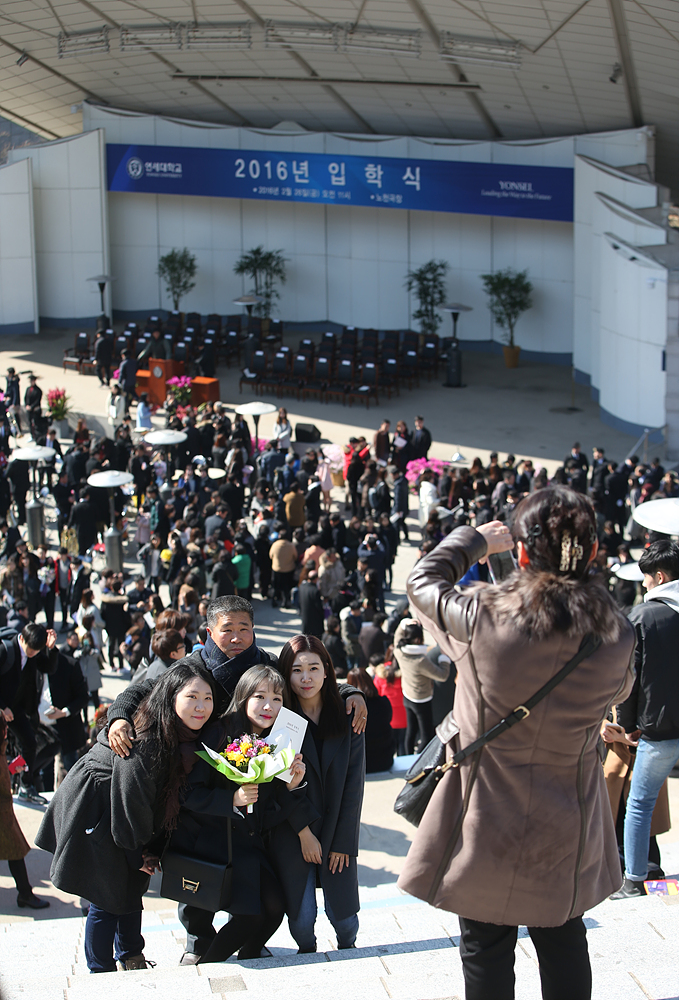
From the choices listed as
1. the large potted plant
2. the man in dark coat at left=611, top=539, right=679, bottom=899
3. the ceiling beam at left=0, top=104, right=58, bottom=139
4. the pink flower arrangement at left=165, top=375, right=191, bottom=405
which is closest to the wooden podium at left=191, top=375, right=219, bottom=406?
the pink flower arrangement at left=165, top=375, right=191, bottom=405

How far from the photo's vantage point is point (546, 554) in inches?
98.7

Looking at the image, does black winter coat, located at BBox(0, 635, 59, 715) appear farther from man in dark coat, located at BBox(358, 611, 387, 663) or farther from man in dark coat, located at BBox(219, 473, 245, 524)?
man in dark coat, located at BBox(219, 473, 245, 524)

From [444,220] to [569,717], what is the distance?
90.8 feet

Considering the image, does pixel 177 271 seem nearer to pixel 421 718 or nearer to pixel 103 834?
pixel 421 718

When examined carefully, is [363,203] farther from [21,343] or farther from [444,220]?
[21,343]

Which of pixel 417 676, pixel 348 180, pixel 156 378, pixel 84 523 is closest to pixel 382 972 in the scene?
pixel 417 676

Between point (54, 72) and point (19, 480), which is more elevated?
point (54, 72)

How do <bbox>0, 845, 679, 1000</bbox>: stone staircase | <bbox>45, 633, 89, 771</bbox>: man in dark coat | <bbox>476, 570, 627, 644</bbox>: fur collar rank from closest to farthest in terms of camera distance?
<bbox>476, 570, 627, 644</bbox>: fur collar → <bbox>0, 845, 679, 1000</bbox>: stone staircase → <bbox>45, 633, 89, 771</bbox>: man in dark coat

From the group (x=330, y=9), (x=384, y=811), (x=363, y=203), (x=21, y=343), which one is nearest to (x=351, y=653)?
(x=384, y=811)

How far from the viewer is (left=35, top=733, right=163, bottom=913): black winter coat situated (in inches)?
146

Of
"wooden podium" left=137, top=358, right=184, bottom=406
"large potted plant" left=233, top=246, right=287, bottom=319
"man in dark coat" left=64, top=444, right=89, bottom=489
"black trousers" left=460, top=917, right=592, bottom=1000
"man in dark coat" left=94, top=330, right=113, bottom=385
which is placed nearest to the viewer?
"black trousers" left=460, top=917, right=592, bottom=1000

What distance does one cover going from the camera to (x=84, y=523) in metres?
14.7

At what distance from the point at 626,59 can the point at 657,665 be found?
60.5ft

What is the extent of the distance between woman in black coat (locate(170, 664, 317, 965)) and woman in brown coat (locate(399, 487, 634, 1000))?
1186mm
